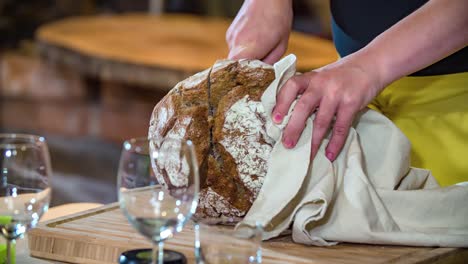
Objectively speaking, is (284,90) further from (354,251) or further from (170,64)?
(170,64)

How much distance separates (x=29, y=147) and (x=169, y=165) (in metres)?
0.21

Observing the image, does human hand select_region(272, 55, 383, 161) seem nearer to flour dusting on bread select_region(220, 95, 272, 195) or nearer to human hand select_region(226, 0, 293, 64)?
flour dusting on bread select_region(220, 95, 272, 195)

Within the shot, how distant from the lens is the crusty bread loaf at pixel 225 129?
1.52 meters

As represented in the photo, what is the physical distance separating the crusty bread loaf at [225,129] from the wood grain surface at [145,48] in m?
2.17

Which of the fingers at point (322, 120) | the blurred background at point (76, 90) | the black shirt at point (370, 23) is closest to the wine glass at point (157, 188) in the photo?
the fingers at point (322, 120)

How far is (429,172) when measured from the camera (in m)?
1.61

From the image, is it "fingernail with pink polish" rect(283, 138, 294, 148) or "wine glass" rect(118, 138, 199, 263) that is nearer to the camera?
"wine glass" rect(118, 138, 199, 263)

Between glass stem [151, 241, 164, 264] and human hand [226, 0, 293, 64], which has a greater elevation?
human hand [226, 0, 293, 64]

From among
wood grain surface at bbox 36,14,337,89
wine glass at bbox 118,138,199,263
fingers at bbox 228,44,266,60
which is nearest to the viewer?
wine glass at bbox 118,138,199,263

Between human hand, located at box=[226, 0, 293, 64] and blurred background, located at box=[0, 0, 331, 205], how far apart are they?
235cm

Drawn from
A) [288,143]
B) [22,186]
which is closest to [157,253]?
[22,186]

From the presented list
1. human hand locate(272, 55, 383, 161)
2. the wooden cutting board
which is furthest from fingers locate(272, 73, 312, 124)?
the wooden cutting board

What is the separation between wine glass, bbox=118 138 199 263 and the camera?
1.12m

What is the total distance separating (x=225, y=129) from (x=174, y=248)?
0.22 m
